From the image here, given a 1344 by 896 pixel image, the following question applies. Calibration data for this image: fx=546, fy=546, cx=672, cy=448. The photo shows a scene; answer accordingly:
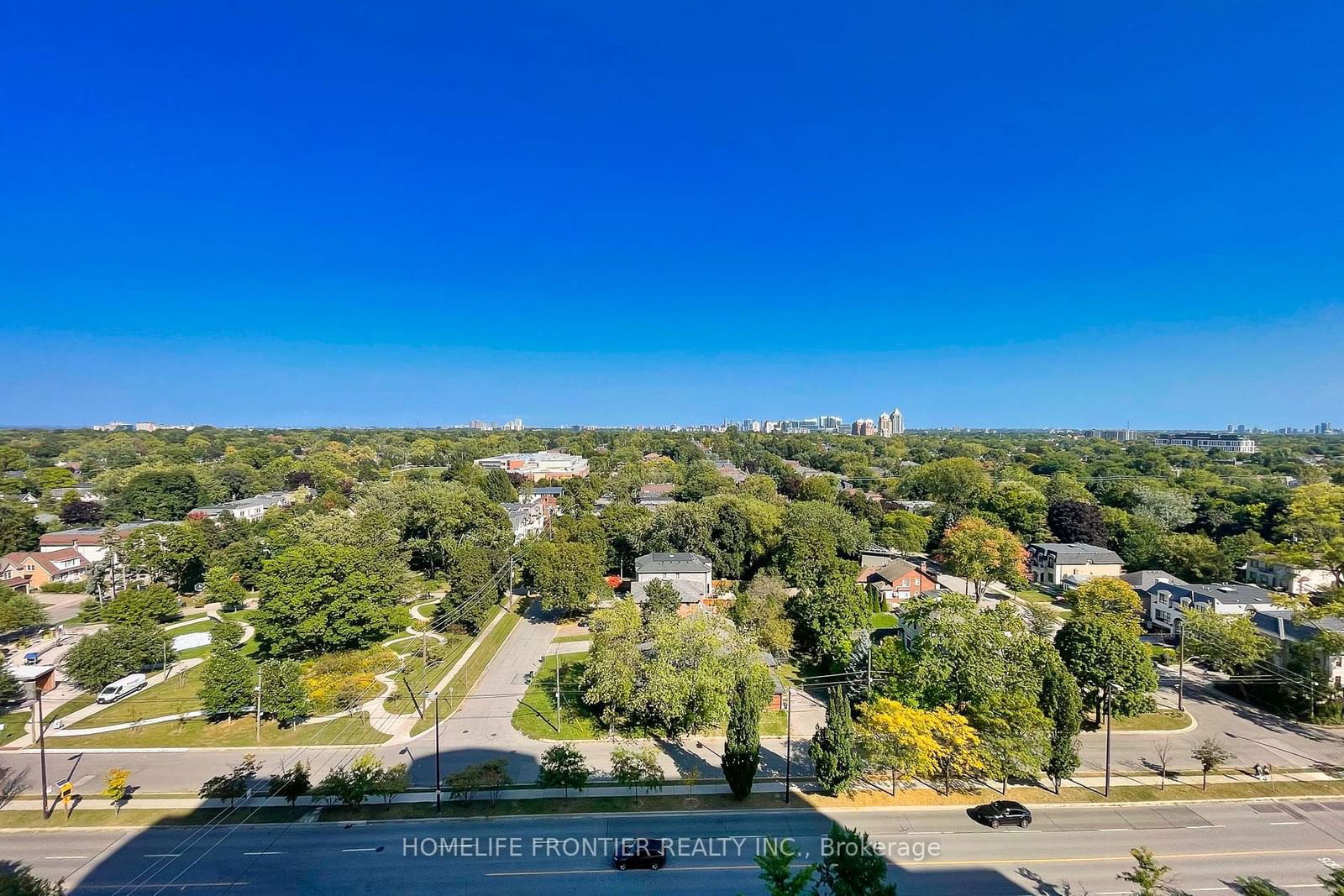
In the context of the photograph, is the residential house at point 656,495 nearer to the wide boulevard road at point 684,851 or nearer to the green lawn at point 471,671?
the green lawn at point 471,671

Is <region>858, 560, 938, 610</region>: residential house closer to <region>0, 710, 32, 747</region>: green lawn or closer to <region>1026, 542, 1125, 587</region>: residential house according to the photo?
<region>1026, 542, 1125, 587</region>: residential house

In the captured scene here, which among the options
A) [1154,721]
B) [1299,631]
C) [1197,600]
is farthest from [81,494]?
[1299,631]

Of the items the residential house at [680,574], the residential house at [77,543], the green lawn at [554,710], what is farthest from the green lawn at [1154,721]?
the residential house at [77,543]

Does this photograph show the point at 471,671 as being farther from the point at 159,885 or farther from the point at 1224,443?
the point at 1224,443

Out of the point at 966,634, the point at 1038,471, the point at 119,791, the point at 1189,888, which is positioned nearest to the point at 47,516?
the point at 119,791

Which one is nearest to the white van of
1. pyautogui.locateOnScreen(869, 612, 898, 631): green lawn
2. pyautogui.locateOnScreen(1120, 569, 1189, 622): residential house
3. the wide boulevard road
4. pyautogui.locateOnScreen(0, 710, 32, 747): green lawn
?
pyautogui.locateOnScreen(0, 710, 32, 747): green lawn

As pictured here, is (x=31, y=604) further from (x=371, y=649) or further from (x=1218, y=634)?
(x=1218, y=634)
